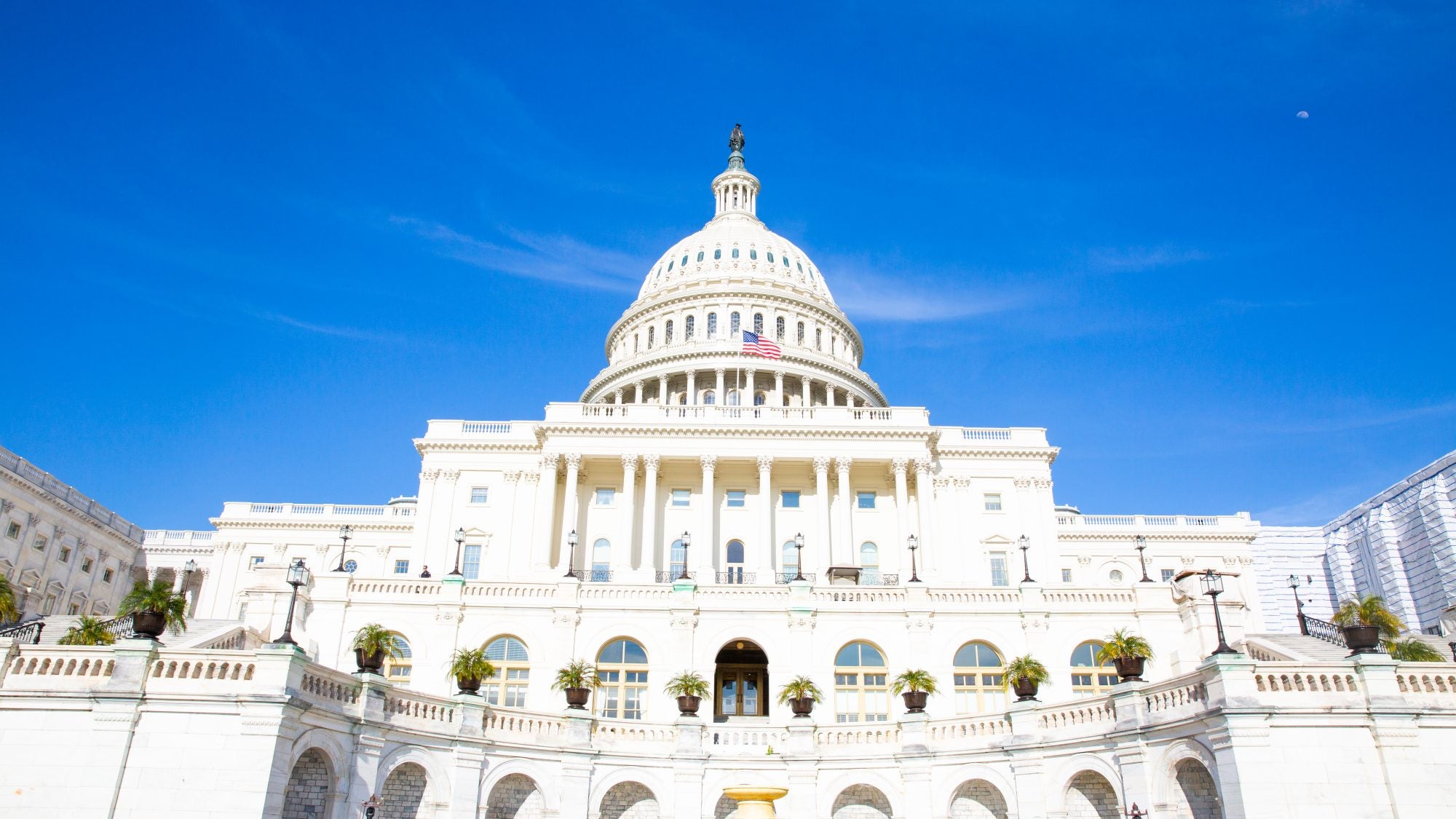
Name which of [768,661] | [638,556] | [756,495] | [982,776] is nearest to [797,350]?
[756,495]

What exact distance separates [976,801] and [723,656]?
1443 centimetres

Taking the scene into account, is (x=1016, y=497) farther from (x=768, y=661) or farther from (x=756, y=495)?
(x=768, y=661)

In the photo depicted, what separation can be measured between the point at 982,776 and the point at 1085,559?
54606 mm

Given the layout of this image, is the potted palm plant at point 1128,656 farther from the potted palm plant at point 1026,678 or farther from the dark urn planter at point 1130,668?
the potted palm plant at point 1026,678

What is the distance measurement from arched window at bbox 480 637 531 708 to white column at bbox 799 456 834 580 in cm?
2761

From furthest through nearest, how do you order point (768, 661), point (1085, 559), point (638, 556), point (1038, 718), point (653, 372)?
point (653, 372)
point (1085, 559)
point (638, 556)
point (768, 661)
point (1038, 718)

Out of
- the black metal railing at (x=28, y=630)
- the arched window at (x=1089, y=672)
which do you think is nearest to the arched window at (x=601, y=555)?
the arched window at (x=1089, y=672)

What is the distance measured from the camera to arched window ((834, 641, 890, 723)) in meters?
38.6

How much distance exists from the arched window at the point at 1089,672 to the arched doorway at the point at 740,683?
11927 millimetres

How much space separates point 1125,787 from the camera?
2472cm

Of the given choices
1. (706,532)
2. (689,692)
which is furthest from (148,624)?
(706,532)

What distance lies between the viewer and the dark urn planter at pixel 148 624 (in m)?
22.8

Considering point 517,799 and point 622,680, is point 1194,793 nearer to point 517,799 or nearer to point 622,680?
point 517,799

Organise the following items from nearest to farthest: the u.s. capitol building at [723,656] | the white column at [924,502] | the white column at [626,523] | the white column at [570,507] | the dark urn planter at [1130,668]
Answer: the u.s. capitol building at [723,656] → the dark urn planter at [1130,668] → the white column at [924,502] → the white column at [626,523] → the white column at [570,507]
